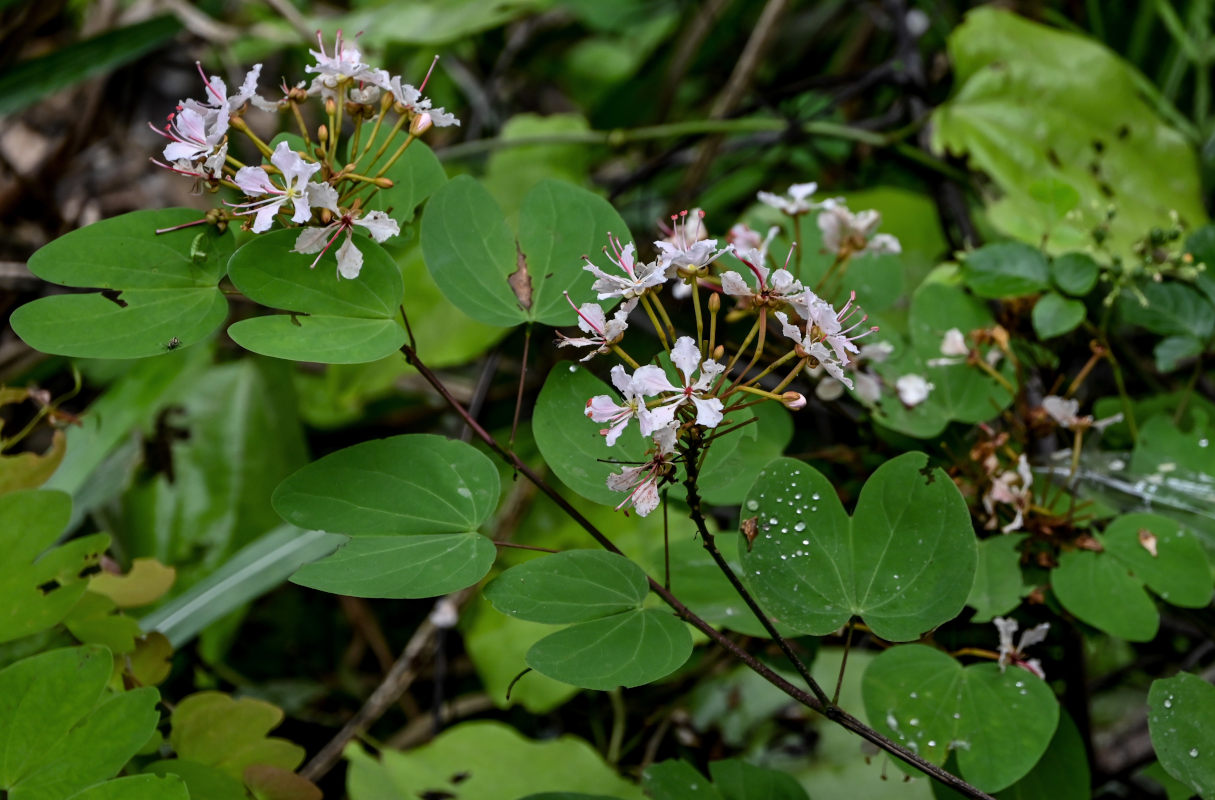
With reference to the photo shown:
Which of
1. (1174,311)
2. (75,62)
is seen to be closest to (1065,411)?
(1174,311)

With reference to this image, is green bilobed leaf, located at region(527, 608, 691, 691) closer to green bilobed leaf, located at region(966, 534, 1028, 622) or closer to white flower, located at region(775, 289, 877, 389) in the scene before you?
white flower, located at region(775, 289, 877, 389)

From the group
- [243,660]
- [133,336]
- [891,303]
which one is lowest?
[243,660]

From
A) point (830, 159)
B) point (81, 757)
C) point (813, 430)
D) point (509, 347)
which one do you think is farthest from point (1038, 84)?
point (81, 757)

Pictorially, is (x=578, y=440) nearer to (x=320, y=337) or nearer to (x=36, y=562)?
(x=320, y=337)

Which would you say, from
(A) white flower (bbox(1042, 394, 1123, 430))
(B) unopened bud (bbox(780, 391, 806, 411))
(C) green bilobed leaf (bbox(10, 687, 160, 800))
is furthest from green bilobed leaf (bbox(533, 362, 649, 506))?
(A) white flower (bbox(1042, 394, 1123, 430))

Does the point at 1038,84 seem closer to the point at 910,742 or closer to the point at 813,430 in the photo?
the point at 813,430

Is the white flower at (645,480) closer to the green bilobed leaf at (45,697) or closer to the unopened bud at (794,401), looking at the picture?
the unopened bud at (794,401)

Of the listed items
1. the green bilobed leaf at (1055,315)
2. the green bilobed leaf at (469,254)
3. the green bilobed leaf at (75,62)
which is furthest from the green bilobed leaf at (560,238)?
the green bilobed leaf at (75,62)
